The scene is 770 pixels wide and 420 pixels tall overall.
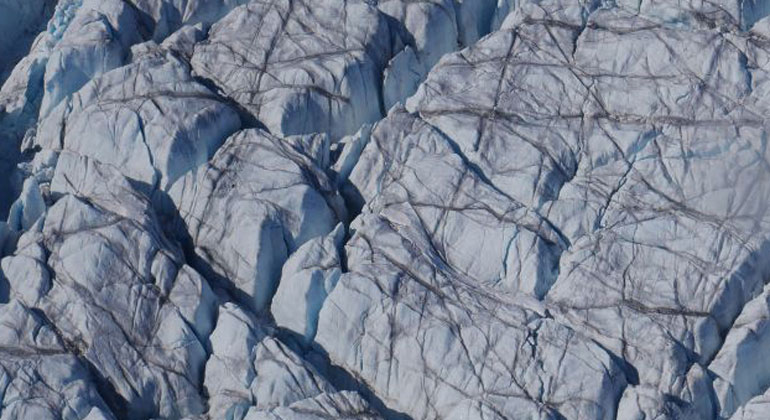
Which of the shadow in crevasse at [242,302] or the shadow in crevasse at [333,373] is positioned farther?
the shadow in crevasse at [242,302]

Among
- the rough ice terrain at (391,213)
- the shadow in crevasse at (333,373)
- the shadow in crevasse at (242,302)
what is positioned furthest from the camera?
the shadow in crevasse at (242,302)

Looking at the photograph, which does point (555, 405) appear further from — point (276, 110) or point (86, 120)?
point (86, 120)

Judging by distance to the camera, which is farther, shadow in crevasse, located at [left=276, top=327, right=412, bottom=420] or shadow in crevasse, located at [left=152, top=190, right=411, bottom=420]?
shadow in crevasse, located at [left=152, top=190, right=411, bottom=420]

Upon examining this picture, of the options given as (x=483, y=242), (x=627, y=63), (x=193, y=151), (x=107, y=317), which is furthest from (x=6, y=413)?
(x=627, y=63)

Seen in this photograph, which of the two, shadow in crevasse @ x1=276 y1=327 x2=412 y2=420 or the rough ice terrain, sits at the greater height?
the rough ice terrain

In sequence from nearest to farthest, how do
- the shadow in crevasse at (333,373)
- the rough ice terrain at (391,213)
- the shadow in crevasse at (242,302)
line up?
1. the rough ice terrain at (391,213)
2. the shadow in crevasse at (333,373)
3. the shadow in crevasse at (242,302)

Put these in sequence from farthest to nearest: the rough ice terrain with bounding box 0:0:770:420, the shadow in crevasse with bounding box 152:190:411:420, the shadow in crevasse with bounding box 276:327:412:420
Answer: the shadow in crevasse with bounding box 152:190:411:420 < the shadow in crevasse with bounding box 276:327:412:420 < the rough ice terrain with bounding box 0:0:770:420
